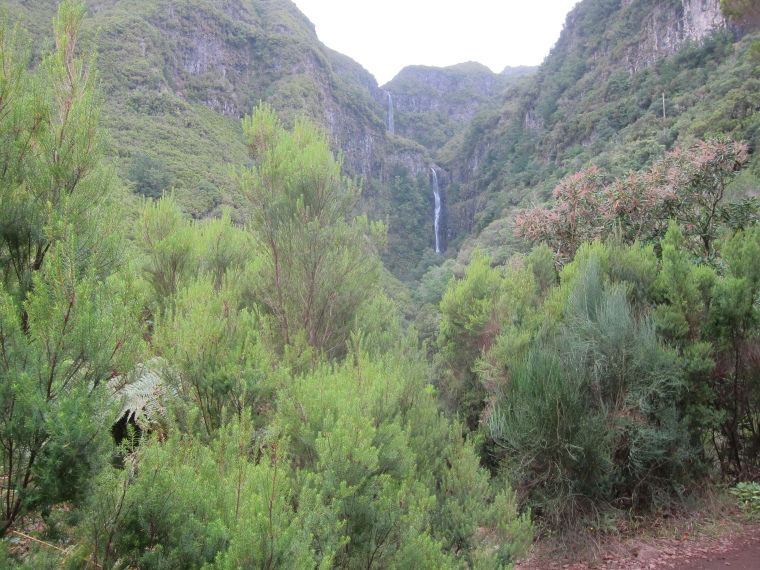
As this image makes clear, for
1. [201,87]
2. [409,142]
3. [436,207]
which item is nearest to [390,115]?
[409,142]

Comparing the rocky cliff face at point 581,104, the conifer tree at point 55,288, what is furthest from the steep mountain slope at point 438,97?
the conifer tree at point 55,288

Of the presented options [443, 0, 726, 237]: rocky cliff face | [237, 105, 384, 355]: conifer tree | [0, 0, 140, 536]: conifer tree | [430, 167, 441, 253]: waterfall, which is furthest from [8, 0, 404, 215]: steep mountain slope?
[443, 0, 726, 237]: rocky cliff face

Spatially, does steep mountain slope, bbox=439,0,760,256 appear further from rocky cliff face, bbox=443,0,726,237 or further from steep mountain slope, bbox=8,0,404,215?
steep mountain slope, bbox=8,0,404,215

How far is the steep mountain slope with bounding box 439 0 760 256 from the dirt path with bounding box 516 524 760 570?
2357 centimetres

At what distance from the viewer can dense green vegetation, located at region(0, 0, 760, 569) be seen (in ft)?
5.93

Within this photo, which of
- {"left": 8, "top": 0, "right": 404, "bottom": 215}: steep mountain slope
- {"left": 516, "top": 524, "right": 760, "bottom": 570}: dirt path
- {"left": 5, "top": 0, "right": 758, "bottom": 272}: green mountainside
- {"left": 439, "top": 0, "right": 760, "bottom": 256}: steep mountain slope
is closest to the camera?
{"left": 516, "top": 524, "right": 760, "bottom": 570}: dirt path

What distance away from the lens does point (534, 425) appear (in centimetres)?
501

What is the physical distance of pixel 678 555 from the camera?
15.1 feet

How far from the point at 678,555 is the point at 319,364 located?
4525 mm

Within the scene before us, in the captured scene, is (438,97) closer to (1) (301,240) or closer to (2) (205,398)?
(1) (301,240)

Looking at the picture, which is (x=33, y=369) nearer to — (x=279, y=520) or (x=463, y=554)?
(x=279, y=520)

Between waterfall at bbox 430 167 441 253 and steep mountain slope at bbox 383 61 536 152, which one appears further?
steep mountain slope at bbox 383 61 536 152

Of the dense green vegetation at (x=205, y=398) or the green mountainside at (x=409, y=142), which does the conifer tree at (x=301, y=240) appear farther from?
the green mountainside at (x=409, y=142)

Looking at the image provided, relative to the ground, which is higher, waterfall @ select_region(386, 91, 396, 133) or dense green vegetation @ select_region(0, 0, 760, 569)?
waterfall @ select_region(386, 91, 396, 133)
